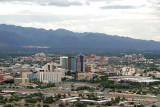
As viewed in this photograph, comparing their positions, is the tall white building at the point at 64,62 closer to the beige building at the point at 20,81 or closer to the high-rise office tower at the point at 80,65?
the high-rise office tower at the point at 80,65

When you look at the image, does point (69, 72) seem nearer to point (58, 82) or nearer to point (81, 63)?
point (81, 63)

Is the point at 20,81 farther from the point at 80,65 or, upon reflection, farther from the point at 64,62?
the point at 64,62

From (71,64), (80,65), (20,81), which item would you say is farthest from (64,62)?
(20,81)

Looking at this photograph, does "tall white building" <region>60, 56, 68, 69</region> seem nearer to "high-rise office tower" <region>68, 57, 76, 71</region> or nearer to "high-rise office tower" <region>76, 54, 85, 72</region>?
"high-rise office tower" <region>68, 57, 76, 71</region>

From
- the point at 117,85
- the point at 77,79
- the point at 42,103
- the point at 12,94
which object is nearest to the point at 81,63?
the point at 77,79

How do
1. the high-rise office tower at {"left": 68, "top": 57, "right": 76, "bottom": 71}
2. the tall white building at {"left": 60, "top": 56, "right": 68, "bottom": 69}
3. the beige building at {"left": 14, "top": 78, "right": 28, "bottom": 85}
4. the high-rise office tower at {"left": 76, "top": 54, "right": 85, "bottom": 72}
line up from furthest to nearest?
the tall white building at {"left": 60, "top": 56, "right": 68, "bottom": 69} → the high-rise office tower at {"left": 68, "top": 57, "right": 76, "bottom": 71} → the high-rise office tower at {"left": 76, "top": 54, "right": 85, "bottom": 72} → the beige building at {"left": 14, "top": 78, "right": 28, "bottom": 85}

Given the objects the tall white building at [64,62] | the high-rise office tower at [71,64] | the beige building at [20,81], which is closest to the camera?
the beige building at [20,81]

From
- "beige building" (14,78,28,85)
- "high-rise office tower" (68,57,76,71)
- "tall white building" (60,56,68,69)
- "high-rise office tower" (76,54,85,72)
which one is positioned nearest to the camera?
"beige building" (14,78,28,85)

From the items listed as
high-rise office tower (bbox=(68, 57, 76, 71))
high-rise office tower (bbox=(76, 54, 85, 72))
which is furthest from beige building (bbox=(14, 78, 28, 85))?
high-rise office tower (bbox=(68, 57, 76, 71))

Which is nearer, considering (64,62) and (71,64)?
(71,64)

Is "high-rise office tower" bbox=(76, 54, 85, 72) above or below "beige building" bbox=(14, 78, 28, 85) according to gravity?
above

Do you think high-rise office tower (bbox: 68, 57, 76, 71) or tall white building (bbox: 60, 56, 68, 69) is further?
tall white building (bbox: 60, 56, 68, 69)

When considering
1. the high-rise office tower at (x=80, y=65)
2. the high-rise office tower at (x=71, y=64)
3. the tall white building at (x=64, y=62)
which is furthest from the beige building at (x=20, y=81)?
the tall white building at (x=64, y=62)
